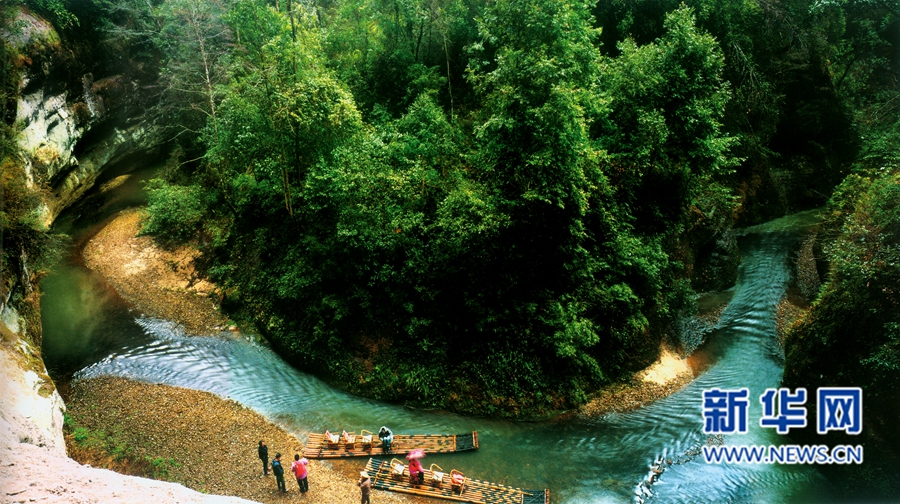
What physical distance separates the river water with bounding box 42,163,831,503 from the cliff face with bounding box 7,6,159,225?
4.37 metres

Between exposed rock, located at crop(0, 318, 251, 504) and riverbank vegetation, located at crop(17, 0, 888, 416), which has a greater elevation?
riverbank vegetation, located at crop(17, 0, 888, 416)

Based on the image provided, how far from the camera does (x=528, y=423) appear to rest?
1367 cm

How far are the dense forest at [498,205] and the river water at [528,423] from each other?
0.97 meters

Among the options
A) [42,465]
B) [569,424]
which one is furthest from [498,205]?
[42,465]

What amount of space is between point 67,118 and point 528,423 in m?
22.3

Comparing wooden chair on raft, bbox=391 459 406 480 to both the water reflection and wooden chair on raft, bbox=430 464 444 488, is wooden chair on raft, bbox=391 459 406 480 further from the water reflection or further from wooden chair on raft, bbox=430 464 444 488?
the water reflection

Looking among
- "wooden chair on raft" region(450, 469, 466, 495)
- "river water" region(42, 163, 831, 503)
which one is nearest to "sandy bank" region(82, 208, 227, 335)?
"river water" region(42, 163, 831, 503)

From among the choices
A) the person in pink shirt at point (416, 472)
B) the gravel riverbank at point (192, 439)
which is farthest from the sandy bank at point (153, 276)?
the person in pink shirt at point (416, 472)

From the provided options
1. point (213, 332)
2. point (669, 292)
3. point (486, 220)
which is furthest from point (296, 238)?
point (669, 292)

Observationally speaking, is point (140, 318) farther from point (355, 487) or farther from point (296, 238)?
point (355, 487)

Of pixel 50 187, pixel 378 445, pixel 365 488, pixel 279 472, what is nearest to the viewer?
pixel 365 488

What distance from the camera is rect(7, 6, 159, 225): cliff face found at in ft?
55.5

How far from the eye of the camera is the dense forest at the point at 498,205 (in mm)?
12492

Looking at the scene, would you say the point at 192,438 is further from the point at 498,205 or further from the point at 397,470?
the point at 498,205
